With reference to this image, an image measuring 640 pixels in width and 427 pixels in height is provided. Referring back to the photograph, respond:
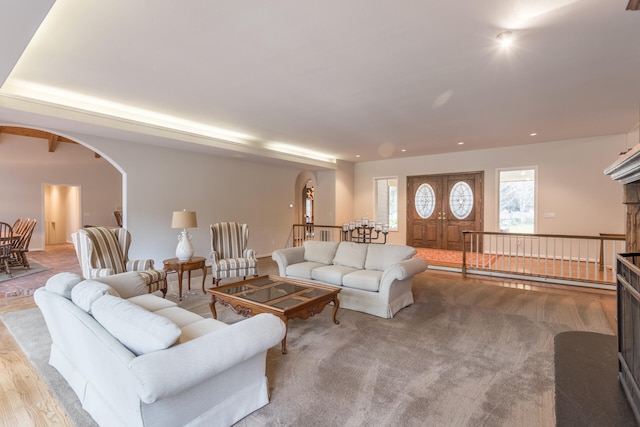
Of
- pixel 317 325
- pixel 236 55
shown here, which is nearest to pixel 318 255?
pixel 317 325

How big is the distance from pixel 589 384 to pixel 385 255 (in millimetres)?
2488

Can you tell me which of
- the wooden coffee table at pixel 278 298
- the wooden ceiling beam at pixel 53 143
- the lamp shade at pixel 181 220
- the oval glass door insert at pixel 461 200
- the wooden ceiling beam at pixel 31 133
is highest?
the wooden ceiling beam at pixel 31 133

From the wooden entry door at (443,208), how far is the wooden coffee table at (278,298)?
20.3 feet

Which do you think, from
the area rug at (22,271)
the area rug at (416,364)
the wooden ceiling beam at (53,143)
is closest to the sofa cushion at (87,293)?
the area rug at (416,364)

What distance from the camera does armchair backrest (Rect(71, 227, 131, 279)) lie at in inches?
156

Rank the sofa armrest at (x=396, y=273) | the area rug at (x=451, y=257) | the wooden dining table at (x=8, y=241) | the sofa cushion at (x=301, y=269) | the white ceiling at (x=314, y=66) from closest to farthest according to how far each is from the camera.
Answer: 1. the white ceiling at (x=314, y=66)
2. the sofa armrest at (x=396, y=273)
3. the sofa cushion at (x=301, y=269)
4. the wooden dining table at (x=8, y=241)
5. the area rug at (x=451, y=257)

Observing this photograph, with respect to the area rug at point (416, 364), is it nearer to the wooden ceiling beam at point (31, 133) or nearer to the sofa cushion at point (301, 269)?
the sofa cushion at point (301, 269)

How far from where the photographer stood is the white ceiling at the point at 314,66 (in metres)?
2.43

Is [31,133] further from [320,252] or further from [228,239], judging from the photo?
[320,252]

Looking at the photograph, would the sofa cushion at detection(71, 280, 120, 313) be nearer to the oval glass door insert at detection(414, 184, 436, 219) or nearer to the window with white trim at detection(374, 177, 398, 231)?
the oval glass door insert at detection(414, 184, 436, 219)

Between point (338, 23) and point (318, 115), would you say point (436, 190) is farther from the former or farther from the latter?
point (338, 23)

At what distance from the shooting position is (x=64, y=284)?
7.63 ft

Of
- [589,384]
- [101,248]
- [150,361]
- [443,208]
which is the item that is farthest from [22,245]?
[443,208]

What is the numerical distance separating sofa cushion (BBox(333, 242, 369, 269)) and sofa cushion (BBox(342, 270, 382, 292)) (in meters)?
0.40
